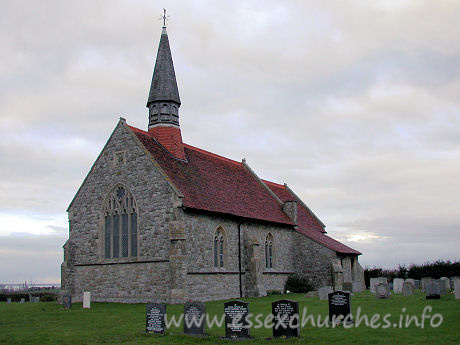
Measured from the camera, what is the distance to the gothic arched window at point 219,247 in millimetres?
31453

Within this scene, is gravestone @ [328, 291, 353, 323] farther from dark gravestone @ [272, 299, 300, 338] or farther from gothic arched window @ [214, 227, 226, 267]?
gothic arched window @ [214, 227, 226, 267]

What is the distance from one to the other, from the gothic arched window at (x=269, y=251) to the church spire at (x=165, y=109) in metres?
8.82

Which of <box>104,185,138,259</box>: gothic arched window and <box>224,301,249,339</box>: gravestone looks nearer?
<box>224,301,249,339</box>: gravestone

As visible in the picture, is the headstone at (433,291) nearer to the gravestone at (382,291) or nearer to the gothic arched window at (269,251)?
the gravestone at (382,291)

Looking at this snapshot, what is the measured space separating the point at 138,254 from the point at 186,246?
9.74 feet

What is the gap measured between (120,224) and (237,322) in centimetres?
1663

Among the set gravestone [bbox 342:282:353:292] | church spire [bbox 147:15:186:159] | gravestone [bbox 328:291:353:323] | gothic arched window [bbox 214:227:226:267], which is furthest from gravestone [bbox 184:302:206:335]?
gravestone [bbox 342:282:353:292]

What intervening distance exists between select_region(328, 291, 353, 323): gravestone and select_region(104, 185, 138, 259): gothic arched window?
14.8 meters

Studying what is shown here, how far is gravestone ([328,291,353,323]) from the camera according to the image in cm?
1753

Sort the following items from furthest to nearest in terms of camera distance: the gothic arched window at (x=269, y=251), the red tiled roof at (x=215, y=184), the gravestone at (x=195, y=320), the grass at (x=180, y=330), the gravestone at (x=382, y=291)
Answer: the gothic arched window at (x=269, y=251) < the red tiled roof at (x=215, y=184) < the gravestone at (x=382, y=291) < the gravestone at (x=195, y=320) < the grass at (x=180, y=330)

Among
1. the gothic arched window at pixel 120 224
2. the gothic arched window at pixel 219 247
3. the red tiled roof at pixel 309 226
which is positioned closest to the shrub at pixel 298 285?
the red tiled roof at pixel 309 226

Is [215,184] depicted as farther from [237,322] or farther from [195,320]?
[237,322]

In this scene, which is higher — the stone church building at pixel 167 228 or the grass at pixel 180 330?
the stone church building at pixel 167 228

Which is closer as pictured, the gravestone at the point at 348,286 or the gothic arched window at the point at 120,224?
the gothic arched window at the point at 120,224
